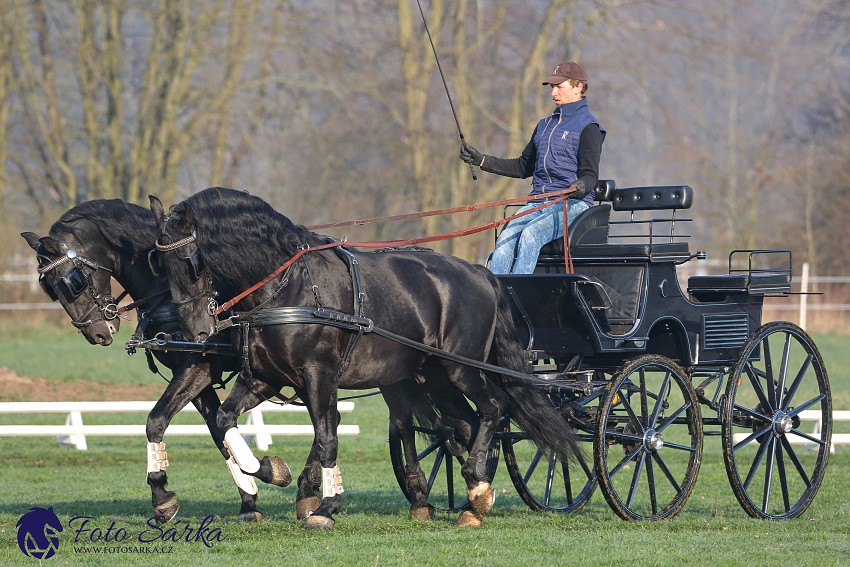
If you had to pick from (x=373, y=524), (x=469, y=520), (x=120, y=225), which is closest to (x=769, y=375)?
(x=469, y=520)

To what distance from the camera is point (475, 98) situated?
27859 mm

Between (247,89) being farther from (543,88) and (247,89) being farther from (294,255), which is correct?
(294,255)

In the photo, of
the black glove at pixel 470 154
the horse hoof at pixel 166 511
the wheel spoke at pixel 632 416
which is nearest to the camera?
the horse hoof at pixel 166 511

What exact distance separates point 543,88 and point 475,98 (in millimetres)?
1652

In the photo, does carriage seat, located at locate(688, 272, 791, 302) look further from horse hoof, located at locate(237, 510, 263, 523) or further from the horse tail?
horse hoof, located at locate(237, 510, 263, 523)

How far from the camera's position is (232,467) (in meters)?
7.20

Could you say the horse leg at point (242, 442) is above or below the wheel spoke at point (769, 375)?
below

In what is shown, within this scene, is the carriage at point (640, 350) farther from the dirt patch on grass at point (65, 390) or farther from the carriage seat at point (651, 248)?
the dirt patch on grass at point (65, 390)

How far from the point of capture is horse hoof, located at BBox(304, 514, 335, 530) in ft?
22.4

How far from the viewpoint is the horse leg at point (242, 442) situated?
6.95 metres

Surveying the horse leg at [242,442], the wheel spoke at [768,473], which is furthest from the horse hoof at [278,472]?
the wheel spoke at [768,473]

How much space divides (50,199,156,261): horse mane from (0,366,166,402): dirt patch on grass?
8.46m

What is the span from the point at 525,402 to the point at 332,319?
59.6 inches

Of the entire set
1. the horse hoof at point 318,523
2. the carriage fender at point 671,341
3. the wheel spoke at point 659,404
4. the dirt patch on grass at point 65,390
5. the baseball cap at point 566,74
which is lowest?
the dirt patch on grass at point 65,390
